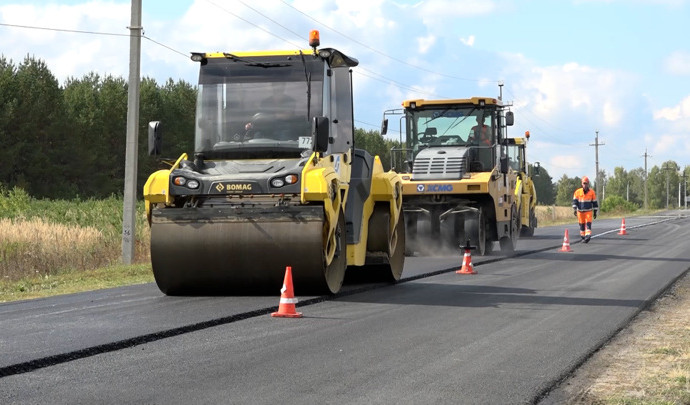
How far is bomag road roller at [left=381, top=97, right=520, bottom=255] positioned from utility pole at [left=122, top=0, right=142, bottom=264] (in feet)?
16.6

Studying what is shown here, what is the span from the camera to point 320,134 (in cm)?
1162

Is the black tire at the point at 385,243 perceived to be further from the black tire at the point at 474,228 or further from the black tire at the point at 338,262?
the black tire at the point at 474,228

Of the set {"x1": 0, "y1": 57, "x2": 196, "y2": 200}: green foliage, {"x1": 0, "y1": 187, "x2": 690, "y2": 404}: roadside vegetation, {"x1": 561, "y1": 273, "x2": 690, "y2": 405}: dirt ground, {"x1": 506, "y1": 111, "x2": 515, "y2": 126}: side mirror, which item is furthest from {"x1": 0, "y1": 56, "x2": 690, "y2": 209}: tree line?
{"x1": 561, "y1": 273, "x2": 690, "y2": 405}: dirt ground

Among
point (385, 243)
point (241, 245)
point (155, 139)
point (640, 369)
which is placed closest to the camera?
point (640, 369)

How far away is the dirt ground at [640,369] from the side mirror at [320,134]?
13.1 feet

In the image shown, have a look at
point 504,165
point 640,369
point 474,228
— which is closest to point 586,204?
point 504,165

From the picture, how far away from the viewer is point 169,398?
19.9 feet

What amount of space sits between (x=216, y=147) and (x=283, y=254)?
2.03m

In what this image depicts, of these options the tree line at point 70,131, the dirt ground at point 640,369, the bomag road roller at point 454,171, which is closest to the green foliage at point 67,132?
the tree line at point 70,131

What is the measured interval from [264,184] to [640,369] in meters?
5.45

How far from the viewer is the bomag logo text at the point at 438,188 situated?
20.7m

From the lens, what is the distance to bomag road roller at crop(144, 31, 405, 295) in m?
11.4

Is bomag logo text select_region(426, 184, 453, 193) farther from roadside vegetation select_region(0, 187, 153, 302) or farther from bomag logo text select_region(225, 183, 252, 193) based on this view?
bomag logo text select_region(225, 183, 252, 193)

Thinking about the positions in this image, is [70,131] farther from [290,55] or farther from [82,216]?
[290,55]
